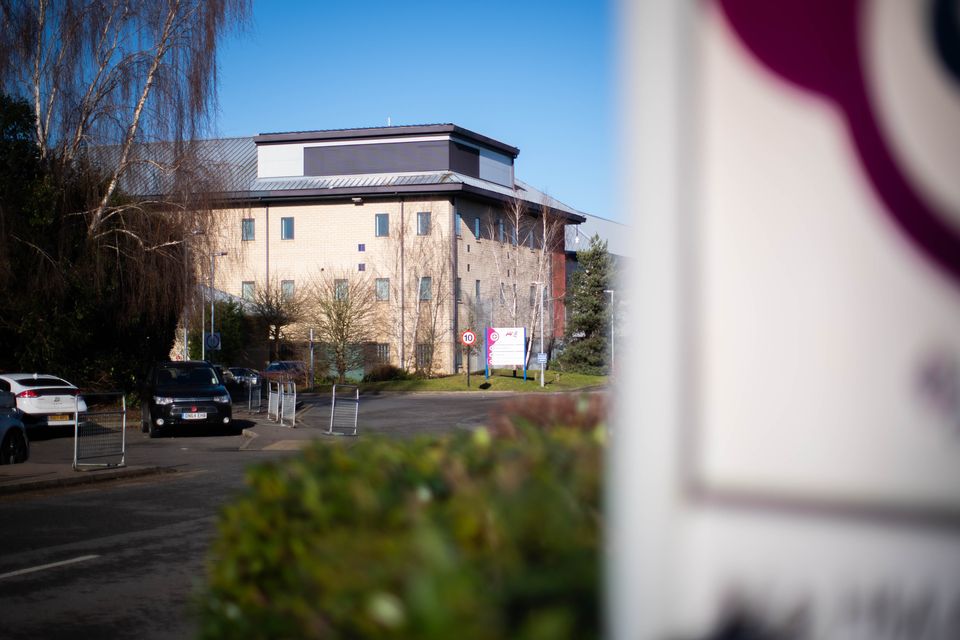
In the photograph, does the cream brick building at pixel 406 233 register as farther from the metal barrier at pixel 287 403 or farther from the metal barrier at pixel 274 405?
the metal barrier at pixel 287 403

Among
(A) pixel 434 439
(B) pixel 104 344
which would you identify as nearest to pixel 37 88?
(B) pixel 104 344

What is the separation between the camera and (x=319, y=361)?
54.1 metres

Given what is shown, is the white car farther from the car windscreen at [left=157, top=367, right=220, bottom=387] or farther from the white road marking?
the white road marking

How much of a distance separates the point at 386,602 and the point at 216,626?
1223 millimetres

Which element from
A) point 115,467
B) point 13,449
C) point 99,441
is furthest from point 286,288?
point 115,467

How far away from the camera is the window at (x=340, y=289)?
54.5 m

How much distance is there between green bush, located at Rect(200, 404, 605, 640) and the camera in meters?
1.91

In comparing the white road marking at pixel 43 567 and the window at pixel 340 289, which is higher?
the window at pixel 340 289

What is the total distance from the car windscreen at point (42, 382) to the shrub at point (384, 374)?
91.4 ft

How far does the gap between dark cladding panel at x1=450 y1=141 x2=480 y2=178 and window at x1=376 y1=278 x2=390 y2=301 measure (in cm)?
758

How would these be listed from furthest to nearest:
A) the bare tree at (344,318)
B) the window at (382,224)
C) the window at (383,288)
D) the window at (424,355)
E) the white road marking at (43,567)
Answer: the window at (382,224)
the window at (383,288)
the window at (424,355)
the bare tree at (344,318)
the white road marking at (43,567)

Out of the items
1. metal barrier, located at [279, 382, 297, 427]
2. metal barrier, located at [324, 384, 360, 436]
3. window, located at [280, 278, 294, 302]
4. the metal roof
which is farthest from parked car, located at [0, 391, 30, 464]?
window, located at [280, 278, 294, 302]

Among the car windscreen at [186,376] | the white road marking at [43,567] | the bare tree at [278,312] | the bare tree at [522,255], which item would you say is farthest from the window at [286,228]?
the white road marking at [43,567]

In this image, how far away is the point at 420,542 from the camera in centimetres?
197
